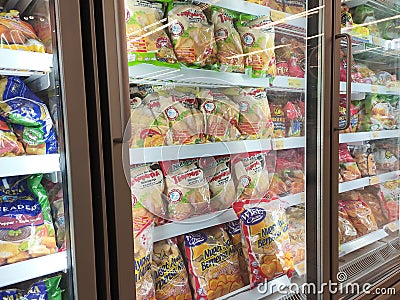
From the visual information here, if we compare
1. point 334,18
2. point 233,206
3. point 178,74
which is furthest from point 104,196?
point 334,18

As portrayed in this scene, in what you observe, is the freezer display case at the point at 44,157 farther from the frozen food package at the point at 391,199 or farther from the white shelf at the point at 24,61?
the frozen food package at the point at 391,199

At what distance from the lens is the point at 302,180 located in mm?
1516

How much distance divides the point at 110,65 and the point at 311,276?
1.13 meters

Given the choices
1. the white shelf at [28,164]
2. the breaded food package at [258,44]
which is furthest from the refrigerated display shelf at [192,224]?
the breaded food package at [258,44]

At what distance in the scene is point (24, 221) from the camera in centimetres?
90

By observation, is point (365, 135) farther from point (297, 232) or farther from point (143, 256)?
point (143, 256)

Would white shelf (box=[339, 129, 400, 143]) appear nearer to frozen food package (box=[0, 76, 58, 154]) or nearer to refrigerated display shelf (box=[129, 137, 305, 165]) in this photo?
refrigerated display shelf (box=[129, 137, 305, 165])

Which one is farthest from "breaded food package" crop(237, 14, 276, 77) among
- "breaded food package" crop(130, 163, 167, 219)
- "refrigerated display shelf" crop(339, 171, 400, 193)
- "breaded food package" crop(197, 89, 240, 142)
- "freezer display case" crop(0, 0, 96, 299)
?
"freezer display case" crop(0, 0, 96, 299)

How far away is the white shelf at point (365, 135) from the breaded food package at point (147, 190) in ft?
2.79

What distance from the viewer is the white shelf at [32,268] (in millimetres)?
815

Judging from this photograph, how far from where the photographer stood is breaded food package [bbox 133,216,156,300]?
110cm

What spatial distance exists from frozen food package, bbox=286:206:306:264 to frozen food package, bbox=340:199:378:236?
50cm

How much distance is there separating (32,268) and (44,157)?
250mm

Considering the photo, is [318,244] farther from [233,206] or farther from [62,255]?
[62,255]
